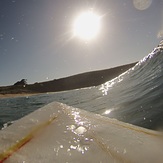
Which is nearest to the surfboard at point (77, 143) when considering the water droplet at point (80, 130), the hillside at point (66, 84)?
the water droplet at point (80, 130)

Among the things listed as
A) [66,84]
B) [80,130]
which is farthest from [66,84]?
[80,130]

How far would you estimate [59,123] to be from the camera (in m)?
2.33

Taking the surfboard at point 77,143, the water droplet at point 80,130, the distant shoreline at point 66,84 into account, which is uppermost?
the distant shoreline at point 66,84

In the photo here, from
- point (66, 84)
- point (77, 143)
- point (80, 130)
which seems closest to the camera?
point (77, 143)

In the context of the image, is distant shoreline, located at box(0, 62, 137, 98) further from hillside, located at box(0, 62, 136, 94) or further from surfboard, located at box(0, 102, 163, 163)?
surfboard, located at box(0, 102, 163, 163)

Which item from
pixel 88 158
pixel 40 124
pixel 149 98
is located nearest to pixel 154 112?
pixel 149 98

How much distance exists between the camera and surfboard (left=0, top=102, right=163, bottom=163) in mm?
1485

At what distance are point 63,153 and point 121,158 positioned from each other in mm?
453

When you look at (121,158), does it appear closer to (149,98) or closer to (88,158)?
(88,158)

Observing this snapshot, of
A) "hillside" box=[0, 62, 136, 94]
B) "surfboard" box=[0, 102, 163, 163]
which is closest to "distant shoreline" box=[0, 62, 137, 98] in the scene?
"hillside" box=[0, 62, 136, 94]

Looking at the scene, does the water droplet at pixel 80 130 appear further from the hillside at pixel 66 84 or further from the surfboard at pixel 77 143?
the hillside at pixel 66 84

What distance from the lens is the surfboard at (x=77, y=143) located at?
1.49 m

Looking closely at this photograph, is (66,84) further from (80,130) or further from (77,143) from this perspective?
(77,143)

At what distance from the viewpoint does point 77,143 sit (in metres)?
1.75
